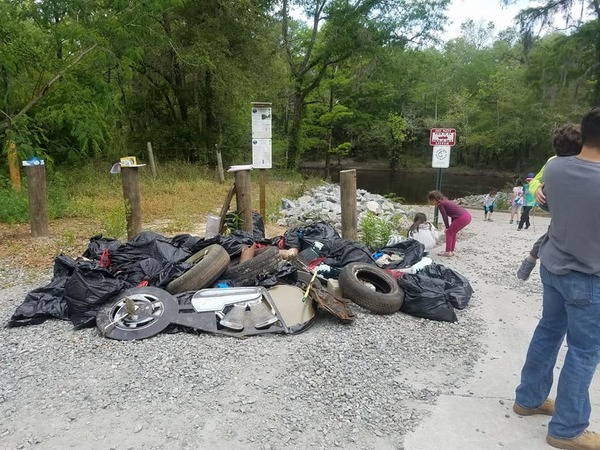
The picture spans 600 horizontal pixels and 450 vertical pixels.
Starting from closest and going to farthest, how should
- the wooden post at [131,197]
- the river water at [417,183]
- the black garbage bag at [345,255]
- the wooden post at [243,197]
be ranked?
1. the black garbage bag at [345,255]
2. the wooden post at [131,197]
3. the wooden post at [243,197]
4. the river water at [417,183]

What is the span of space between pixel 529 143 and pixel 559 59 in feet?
67.2

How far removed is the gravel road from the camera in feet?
9.65

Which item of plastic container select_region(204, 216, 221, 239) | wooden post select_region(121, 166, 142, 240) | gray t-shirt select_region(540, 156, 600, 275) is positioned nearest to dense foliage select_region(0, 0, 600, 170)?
wooden post select_region(121, 166, 142, 240)

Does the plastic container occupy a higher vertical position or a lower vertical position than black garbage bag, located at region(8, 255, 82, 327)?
higher

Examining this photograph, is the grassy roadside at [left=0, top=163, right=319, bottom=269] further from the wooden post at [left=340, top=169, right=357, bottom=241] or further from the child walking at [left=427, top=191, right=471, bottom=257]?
the child walking at [left=427, top=191, right=471, bottom=257]

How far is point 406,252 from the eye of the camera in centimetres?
672

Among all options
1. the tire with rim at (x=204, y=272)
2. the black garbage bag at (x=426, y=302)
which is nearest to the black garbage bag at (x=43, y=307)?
the tire with rim at (x=204, y=272)

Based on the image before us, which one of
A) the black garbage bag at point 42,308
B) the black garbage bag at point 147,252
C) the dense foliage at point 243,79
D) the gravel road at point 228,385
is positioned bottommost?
the gravel road at point 228,385

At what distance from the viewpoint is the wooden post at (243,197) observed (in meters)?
7.25

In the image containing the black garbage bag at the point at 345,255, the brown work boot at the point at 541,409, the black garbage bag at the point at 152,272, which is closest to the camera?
the brown work boot at the point at 541,409

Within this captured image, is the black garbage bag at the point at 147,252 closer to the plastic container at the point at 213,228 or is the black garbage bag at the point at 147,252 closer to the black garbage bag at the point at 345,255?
the plastic container at the point at 213,228

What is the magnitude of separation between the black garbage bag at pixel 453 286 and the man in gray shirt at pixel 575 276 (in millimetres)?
2366

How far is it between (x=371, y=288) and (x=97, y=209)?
25.8 ft

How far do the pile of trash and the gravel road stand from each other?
18 centimetres
